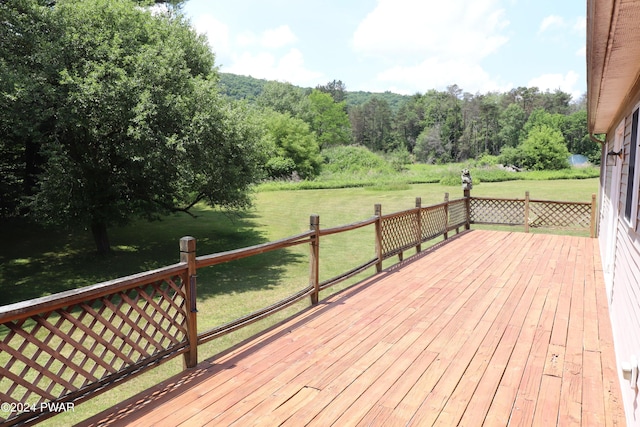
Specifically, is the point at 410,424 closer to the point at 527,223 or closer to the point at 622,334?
the point at 622,334

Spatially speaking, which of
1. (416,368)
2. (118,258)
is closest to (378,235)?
(416,368)

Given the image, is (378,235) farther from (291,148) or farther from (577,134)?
(577,134)

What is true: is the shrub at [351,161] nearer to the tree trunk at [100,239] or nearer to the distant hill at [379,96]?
the tree trunk at [100,239]

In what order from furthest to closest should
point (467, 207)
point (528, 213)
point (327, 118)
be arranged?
point (327, 118), point (467, 207), point (528, 213)

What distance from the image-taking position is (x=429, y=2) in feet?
43.5

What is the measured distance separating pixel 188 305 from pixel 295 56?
8172cm

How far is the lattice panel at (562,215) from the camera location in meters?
11.0

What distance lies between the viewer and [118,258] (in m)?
10.5

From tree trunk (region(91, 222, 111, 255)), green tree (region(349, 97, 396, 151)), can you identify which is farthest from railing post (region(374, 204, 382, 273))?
green tree (region(349, 97, 396, 151))

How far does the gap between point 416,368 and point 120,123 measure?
779 centimetres

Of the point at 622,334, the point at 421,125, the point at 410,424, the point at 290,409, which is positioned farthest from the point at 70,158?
the point at 421,125

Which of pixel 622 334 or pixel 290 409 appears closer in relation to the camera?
pixel 290 409

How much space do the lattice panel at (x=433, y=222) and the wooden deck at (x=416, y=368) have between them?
2.92m

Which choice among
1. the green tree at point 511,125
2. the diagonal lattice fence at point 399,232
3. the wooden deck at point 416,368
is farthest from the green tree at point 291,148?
the green tree at point 511,125
